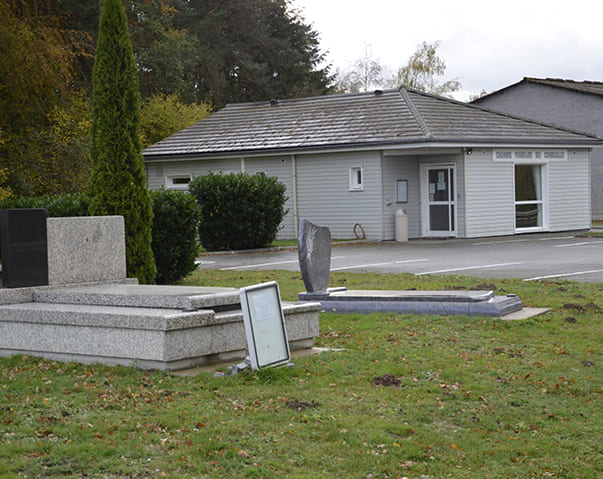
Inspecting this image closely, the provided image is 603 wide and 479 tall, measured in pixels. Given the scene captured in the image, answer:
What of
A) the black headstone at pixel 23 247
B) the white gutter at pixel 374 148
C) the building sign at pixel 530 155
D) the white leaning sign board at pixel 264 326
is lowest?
the white leaning sign board at pixel 264 326

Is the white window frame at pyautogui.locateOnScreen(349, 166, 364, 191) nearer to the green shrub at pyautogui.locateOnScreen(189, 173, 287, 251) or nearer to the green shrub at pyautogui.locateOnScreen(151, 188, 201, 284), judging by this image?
the green shrub at pyautogui.locateOnScreen(189, 173, 287, 251)

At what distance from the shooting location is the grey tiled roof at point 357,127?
2802 centimetres

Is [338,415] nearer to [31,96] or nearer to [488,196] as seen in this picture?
[31,96]

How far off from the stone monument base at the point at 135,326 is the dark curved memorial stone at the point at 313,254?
263 centimetres

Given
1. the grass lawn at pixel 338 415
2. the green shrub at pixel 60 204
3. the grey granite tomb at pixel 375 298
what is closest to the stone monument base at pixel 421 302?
the grey granite tomb at pixel 375 298

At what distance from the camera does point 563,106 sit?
4238 cm

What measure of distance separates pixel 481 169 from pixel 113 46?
1764 centimetres

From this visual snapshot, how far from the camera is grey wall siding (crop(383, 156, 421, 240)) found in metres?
28.3

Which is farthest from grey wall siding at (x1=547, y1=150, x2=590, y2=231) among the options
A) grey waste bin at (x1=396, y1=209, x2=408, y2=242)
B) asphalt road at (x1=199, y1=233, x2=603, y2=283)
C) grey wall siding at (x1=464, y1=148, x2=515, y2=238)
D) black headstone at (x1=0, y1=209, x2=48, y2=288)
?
black headstone at (x1=0, y1=209, x2=48, y2=288)

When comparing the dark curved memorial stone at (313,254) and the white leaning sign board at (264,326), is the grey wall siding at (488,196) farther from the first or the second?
the white leaning sign board at (264,326)

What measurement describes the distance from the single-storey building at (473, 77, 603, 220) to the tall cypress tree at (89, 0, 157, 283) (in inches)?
1286

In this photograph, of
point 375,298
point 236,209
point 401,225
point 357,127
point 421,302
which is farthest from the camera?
point 357,127

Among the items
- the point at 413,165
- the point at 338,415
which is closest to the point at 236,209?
the point at 413,165

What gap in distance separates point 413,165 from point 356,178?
1.98 m
